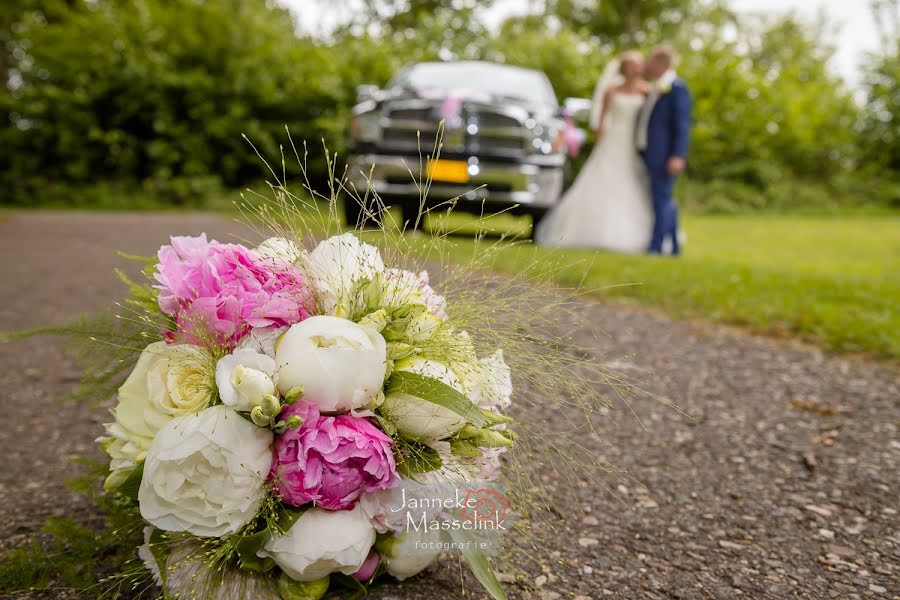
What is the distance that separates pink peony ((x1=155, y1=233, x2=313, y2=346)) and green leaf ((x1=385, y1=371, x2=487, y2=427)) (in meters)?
0.23

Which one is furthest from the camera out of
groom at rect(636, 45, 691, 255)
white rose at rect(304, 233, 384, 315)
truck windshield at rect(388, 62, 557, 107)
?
truck windshield at rect(388, 62, 557, 107)

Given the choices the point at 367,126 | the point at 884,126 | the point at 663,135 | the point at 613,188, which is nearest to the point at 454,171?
the point at 367,126

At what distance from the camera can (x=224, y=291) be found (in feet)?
4.94

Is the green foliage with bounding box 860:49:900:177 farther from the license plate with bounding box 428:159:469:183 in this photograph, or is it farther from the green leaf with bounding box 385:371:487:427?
the green leaf with bounding box 385:371:487:427

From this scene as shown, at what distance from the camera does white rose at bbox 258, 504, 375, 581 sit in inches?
56.1

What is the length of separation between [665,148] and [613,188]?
86 cm

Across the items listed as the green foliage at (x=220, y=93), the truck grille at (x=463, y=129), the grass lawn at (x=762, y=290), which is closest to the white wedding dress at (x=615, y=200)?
the truck grille at (x=463, y=129)

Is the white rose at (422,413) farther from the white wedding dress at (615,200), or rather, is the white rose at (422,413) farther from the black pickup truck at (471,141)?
the white wedding dress at (615,200)

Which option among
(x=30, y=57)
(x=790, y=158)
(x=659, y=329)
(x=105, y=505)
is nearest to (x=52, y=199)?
(x=30, y=57)

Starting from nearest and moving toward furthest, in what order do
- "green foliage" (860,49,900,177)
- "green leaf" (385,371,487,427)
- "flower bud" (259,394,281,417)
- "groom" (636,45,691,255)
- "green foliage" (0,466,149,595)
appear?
"flower bud" (259,394,281,417)
"green leaf" (385,371,487,427)
"green foliage" (0,466,149,595)
"groom" (636,45,691,255)
"green foliage" (860,49,900,177)

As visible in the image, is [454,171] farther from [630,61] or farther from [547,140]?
[630,61]

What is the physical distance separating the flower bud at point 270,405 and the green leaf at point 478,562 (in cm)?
44

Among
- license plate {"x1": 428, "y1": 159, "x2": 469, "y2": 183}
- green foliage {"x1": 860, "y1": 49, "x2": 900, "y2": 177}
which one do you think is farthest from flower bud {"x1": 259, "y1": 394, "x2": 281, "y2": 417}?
green foliage {"x1": 860, "y1": 49, "x2": 900, "y2": 177}

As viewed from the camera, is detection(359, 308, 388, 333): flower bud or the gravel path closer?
detection(359, 308, 388, 333): flower bud
